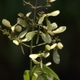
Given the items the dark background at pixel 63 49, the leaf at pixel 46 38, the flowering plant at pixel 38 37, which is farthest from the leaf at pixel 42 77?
the dark background at pixel 63 49

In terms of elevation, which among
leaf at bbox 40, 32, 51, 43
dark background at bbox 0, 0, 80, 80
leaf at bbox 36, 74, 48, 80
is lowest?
dark background at bbox 0, 0, 80, 80

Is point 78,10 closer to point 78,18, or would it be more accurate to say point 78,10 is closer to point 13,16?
point 78,18

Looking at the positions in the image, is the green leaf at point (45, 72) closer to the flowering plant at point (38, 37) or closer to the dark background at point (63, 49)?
the flowering plant at point (38, 37)

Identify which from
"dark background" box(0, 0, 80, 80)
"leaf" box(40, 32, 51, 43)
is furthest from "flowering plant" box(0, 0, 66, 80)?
"dark background" box(0, 0, 80, 80)

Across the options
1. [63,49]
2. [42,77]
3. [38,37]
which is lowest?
[63,49]

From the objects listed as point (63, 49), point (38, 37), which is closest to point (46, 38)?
point (38, 37)

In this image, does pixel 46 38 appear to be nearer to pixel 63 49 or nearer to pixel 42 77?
pixel 42 77

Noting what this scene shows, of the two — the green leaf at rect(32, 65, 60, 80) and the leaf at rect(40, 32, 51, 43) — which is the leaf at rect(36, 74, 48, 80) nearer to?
the green leaf at rect(32, 65, 60, 80)

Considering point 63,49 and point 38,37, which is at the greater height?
point 38,37
